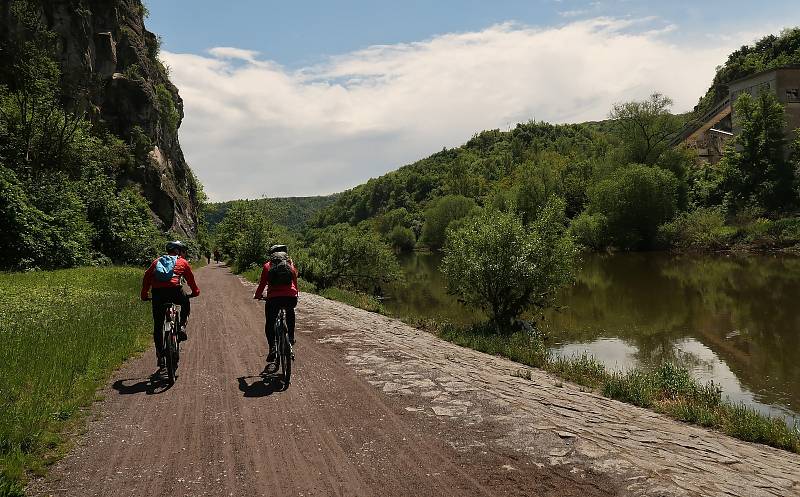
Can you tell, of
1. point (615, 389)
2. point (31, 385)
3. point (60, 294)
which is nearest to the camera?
point (31, 385)

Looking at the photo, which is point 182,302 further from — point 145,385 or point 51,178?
point 51,178

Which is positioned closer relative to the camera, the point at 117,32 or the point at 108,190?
the point at 108,190

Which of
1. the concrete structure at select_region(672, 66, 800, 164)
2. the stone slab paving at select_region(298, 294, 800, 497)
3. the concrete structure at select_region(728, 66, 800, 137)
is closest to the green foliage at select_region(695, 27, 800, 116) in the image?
the concrete structure at select_region(672, 66, 800, 164)

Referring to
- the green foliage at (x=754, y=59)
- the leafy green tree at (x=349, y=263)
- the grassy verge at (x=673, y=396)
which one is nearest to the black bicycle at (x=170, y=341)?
the grassy verge at (x=673, y=396)

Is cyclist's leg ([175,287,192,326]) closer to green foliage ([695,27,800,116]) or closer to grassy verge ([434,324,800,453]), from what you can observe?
grassy verge ([434,324,800,453])

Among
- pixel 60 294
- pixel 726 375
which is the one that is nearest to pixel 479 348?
pixel 726 375

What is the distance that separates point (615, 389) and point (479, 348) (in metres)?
4.77

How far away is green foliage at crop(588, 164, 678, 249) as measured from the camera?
59438mm

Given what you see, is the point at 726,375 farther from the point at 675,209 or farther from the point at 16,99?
the point at 675,209

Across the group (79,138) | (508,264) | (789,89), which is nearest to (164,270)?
(508,264)

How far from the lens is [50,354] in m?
9.11

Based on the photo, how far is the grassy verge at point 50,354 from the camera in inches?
224

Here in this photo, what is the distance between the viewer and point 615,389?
8930mm

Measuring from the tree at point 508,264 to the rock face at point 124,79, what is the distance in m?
32.9
